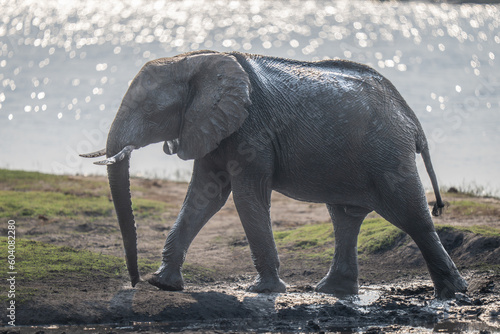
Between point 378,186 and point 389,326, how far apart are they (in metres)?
1.64

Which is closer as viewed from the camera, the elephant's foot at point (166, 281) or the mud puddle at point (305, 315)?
the mud puddle at point (305, 315)

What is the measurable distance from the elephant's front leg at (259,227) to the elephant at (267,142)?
0.04 ft

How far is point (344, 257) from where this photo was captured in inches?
376

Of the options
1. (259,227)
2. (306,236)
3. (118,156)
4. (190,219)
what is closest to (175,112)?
(118,156)

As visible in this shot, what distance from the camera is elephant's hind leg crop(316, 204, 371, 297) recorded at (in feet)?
31.0

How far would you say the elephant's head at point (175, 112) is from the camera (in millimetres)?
8156

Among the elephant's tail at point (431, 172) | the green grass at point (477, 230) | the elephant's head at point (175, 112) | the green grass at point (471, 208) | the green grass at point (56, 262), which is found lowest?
the green grass at point (56, 262)

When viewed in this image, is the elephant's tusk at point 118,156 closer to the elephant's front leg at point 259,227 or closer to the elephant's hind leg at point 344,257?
the elephant's front leg at point 259,227

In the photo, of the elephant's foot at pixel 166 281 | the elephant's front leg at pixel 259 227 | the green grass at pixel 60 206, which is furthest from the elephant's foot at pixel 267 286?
the green grass at pixel 60 206

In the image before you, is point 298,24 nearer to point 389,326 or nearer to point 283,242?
point 283,242

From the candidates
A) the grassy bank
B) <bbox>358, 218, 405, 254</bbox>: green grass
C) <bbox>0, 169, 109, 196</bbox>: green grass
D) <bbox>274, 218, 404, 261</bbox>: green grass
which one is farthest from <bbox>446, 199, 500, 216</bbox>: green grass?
<bbox>0, 169, 109, 196</bbox>: green grass

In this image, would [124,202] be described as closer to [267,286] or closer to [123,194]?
[123,194]

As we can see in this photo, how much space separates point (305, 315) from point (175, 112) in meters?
2.58

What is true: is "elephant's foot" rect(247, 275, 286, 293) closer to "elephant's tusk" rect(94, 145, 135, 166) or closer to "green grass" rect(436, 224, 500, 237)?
"elephant's tusk" rect(94, 145, 135, 166)
